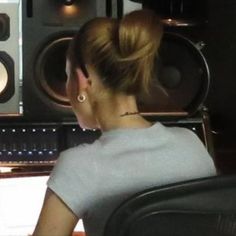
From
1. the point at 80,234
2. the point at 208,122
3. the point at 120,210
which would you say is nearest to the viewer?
the point at 120,210

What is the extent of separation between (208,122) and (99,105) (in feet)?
2.47

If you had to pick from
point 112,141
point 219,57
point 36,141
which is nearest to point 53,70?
point 36,141

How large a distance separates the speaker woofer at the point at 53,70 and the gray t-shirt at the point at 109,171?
0.79 metres

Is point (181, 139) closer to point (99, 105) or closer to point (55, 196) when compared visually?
point (99, 105)

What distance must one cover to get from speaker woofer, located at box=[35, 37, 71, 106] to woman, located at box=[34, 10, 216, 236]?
0.69 m

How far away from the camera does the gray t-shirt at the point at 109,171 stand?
1.00 meters

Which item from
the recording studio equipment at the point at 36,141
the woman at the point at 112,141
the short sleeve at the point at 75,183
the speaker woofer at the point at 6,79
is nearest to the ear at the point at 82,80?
the woman at the point at 112,141

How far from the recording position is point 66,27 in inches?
73.7

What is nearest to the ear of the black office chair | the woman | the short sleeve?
the woman

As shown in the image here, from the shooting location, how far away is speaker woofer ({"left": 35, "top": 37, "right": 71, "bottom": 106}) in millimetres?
A: 1850

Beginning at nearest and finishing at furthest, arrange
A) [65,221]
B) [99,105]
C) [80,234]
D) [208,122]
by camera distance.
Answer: [65,221], [99,105], [80,234], [208,122]

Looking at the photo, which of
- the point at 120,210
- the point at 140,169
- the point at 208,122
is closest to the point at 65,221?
the point at 140,169

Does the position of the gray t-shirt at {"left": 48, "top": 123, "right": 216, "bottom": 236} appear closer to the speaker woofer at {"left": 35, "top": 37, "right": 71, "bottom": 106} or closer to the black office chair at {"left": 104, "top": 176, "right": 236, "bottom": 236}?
the black office chair at {"left": 104, "top": 176, "right": 236, "bottom": 236}

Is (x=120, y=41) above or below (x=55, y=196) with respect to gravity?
above
